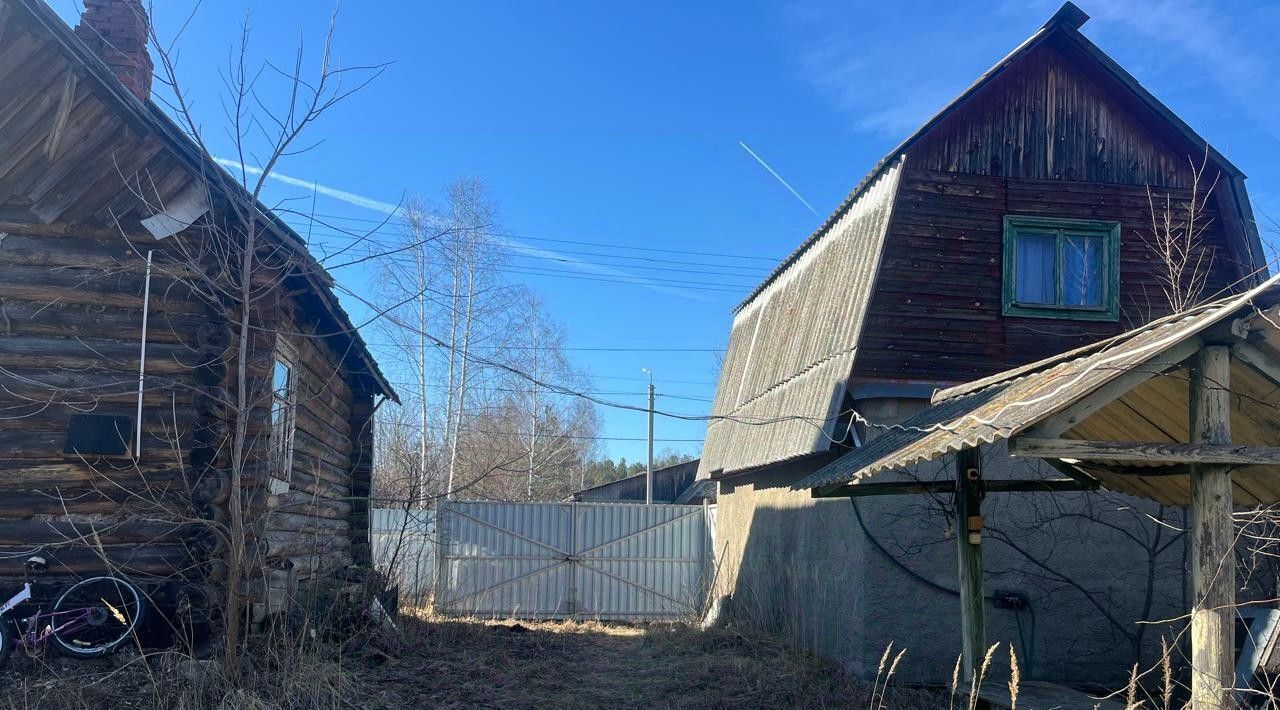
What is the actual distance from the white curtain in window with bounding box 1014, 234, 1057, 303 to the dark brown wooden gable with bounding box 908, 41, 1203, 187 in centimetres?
73

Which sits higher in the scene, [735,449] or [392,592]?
[735,449]

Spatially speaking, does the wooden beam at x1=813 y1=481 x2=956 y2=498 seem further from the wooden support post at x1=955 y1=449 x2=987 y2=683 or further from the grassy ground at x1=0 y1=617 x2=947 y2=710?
the grassy ground at x1=0 y1=617 x2=947 y2=710

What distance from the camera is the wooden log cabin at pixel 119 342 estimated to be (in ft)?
24.5

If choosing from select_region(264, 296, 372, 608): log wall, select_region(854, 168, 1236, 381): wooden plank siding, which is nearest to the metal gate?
select_region(264, 296, 372, 608): log wall

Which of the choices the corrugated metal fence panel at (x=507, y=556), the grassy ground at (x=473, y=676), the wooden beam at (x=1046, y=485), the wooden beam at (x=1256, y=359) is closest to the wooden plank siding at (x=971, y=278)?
the wooden beam at (x=1046, y=485)

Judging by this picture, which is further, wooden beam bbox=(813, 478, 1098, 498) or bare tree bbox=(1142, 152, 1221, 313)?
bare tree bbox=(1142, 152, 1221, 313)

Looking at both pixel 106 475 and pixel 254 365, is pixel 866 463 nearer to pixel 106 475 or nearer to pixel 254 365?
pixel 254 365

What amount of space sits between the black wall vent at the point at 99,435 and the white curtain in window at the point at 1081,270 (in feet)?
30.8

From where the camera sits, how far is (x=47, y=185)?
299 inches

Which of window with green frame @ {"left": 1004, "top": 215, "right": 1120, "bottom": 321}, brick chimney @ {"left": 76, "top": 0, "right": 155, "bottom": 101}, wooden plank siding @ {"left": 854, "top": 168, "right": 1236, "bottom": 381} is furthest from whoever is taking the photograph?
window with green frame @ {"left": 1004, "top": 215, "right": 1120, "bottom": 321}

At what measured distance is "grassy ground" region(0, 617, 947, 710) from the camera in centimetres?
682

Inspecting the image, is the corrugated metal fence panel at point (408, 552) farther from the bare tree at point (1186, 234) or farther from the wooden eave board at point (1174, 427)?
the bare tree at point (1186, 234)

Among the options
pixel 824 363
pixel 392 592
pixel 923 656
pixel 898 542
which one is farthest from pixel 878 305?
pixel 392 592

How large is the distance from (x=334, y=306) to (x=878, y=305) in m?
5.67
